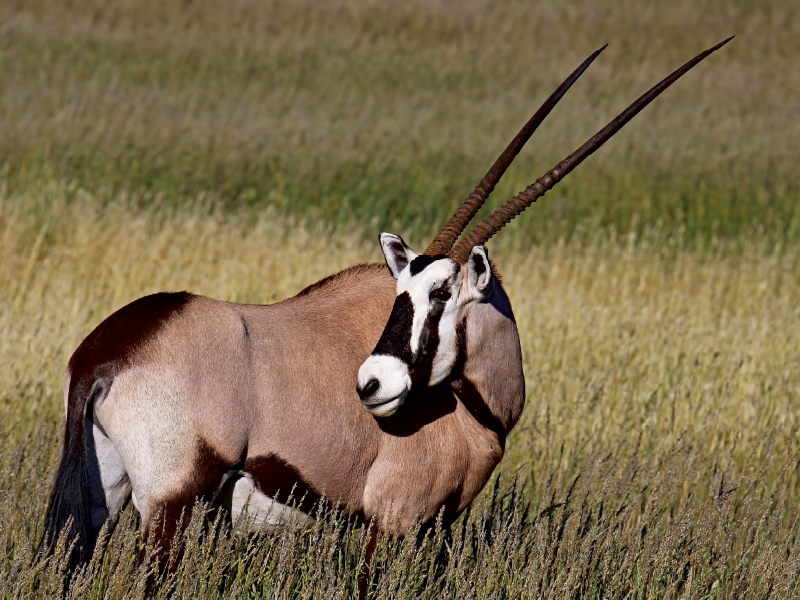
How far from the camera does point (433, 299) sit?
3906mm

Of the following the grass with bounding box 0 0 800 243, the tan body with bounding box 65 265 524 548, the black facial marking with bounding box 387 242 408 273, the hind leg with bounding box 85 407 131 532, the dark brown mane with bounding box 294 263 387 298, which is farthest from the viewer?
the grass with bounding box 0 0 800 243

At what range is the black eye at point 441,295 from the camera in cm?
391

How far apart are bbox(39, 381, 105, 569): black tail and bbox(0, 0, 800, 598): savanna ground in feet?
0.44

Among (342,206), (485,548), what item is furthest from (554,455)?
(342,206)

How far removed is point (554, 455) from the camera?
6.29m

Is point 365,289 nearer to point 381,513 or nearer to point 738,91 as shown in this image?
point 381,513

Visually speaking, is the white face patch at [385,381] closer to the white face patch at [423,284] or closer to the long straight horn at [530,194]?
the white face patch at [423,284]

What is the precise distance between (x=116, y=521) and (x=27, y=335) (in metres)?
3.62

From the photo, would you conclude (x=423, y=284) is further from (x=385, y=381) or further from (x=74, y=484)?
(x=74, y=484)

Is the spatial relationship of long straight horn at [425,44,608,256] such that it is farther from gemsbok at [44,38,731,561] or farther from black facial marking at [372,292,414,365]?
black facial marking at [372,292,414,365]

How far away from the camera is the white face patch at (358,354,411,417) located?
12.0ft

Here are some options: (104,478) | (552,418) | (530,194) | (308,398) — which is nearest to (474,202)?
(530,194)

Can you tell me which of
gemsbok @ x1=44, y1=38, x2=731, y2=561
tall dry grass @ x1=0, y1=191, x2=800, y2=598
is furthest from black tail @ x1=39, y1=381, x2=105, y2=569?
tall dry grass @ x1=0, y1=191, x2=800, y2=598

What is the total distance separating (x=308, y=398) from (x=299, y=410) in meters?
0.07
